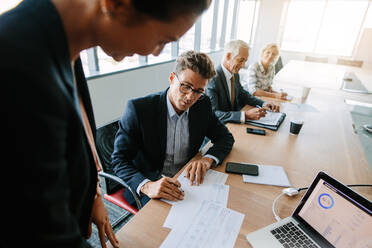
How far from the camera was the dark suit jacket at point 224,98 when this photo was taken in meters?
1.94

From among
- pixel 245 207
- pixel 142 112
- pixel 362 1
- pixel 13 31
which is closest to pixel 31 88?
pixel 13 31

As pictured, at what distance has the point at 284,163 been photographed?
1354 millimetres

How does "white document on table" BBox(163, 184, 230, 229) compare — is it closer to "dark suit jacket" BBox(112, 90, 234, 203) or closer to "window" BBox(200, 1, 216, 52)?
"dark suit jacket" BBox(112, 90, 234, 203)

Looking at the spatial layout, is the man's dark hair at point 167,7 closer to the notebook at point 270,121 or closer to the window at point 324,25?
the notebook at point 270,121

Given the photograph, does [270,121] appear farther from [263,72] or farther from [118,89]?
[118,89]

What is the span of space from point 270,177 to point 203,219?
0.49m

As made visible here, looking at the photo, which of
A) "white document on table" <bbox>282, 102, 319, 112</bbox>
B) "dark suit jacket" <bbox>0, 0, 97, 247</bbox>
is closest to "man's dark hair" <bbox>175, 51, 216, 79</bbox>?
"dark suit jacket" <bbox>0, 0, 97, 247</bbox>

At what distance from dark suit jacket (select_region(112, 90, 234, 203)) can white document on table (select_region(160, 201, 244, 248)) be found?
0.38 m

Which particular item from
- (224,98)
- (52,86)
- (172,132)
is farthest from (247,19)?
(52,86)

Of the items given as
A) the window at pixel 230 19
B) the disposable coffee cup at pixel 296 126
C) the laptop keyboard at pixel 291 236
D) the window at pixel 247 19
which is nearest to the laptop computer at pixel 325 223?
the laptop keyboard at pixel 291 236

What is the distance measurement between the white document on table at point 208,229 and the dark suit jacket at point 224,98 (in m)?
1.08

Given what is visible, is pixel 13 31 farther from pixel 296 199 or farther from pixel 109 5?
pixel 296 199

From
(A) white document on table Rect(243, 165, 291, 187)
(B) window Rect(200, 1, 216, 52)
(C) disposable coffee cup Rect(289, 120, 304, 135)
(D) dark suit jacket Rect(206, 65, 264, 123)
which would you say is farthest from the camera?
(B) window Rect(200, 1, 216, 52)

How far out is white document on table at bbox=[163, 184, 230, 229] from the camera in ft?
2.86
